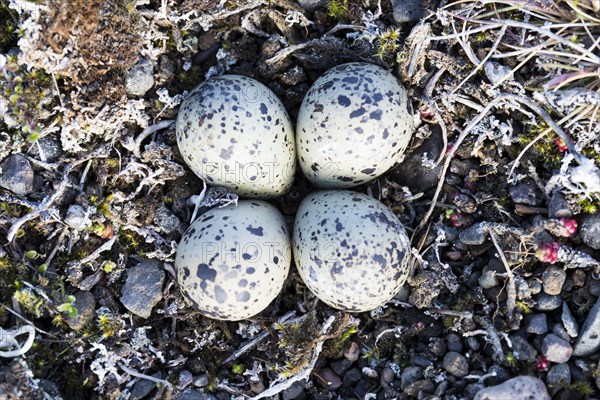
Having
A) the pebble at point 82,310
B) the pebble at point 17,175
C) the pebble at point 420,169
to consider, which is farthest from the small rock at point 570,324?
the pebble at point 17,175

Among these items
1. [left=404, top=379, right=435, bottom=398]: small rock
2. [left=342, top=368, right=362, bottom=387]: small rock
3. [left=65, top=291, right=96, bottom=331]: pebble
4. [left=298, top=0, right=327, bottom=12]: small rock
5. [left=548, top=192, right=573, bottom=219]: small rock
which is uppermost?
[left=298, top=0, right=327, bottom=12]: small rock

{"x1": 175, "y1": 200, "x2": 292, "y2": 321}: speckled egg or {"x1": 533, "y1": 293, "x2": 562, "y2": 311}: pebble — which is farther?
{"x1": 533, "y1": 293, "x2": 562, "y2": 311}: pebble

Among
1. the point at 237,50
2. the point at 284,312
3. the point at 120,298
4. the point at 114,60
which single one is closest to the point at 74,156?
the point at 114,60

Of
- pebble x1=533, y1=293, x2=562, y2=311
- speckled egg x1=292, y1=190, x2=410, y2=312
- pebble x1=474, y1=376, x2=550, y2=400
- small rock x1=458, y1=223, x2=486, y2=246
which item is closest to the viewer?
pebble x1=474, y1=376, x2=550, y2=400

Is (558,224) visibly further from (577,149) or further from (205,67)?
(205,67)

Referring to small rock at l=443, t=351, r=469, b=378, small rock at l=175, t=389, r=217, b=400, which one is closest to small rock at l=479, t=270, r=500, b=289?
small rock at l=443, t=351, r=469, b=378

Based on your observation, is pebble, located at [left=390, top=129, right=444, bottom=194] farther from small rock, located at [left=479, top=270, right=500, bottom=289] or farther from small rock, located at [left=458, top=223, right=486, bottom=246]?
small rock, located at [left=479, top=270, right=500, bottom=289]

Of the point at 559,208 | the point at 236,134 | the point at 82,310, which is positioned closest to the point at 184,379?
the point at 82,310
